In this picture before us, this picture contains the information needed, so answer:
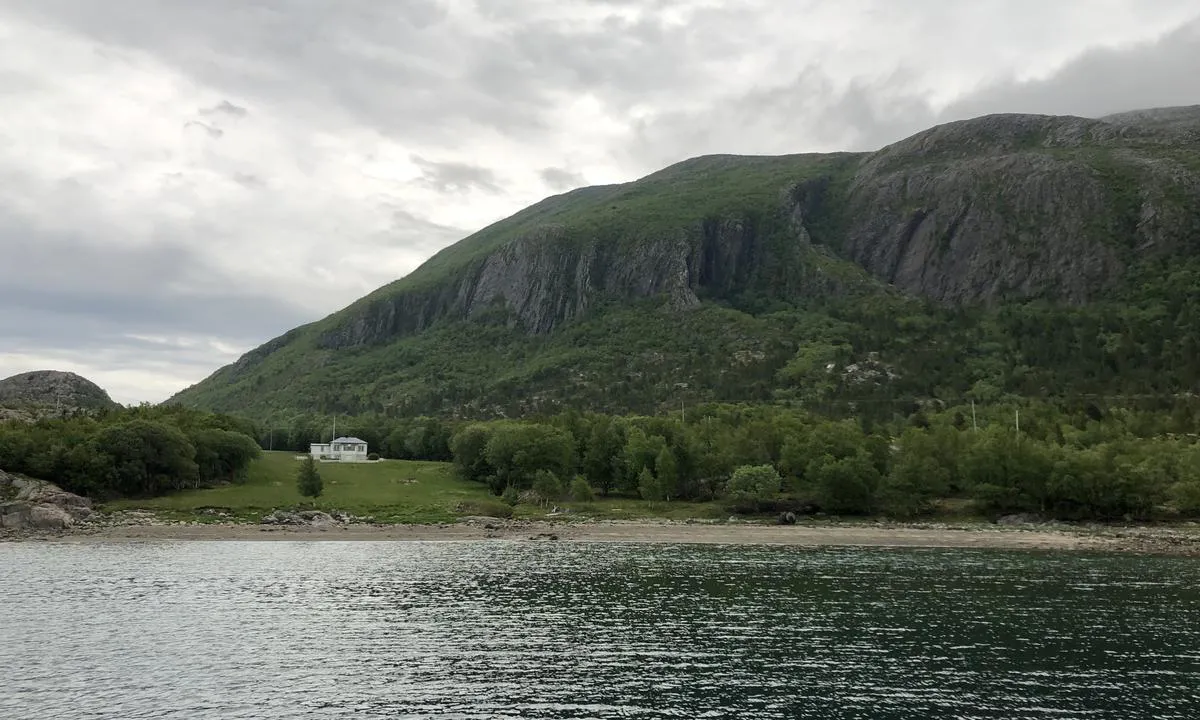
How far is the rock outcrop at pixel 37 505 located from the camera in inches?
3588

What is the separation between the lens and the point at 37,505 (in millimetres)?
94000

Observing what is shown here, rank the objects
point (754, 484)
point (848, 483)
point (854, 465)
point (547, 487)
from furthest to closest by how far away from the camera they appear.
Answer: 1. point (547, 487)
2. point (754, 484)
3. point (854, 465)
4. point (848, 483)

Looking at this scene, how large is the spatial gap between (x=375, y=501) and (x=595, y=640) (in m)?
81.8

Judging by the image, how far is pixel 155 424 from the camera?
110375 millimetres

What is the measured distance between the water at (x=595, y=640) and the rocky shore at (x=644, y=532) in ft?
61.1

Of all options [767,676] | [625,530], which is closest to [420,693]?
[767,676]

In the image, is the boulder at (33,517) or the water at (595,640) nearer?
the water at (595,640)

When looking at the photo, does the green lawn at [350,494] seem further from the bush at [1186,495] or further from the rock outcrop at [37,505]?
the bush at [1186,495]

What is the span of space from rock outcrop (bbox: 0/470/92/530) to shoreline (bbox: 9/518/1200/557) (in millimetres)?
3907

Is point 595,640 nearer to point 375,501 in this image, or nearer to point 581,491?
point 581,491

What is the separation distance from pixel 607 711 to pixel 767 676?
8026mm

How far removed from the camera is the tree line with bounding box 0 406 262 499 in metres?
105

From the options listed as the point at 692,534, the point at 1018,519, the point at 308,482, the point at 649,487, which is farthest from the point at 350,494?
the point at 1018,519

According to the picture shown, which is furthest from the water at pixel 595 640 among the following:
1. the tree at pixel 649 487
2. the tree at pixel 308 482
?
the tree at pixel 649 487
